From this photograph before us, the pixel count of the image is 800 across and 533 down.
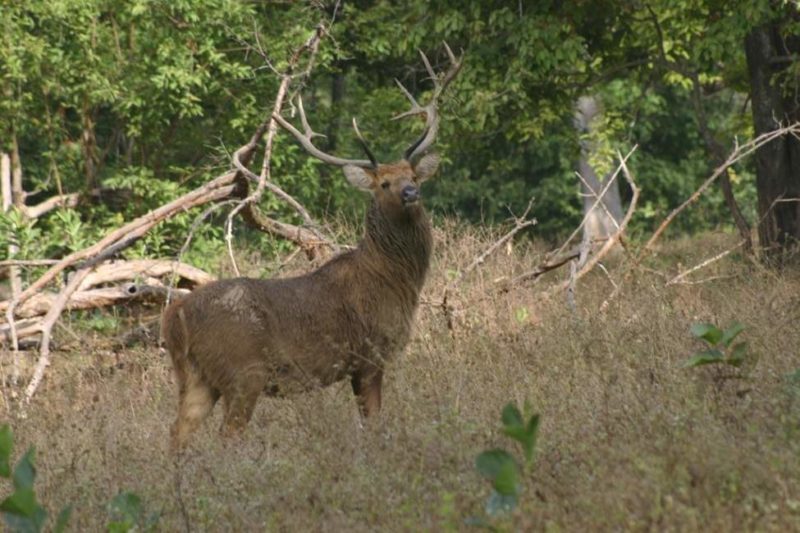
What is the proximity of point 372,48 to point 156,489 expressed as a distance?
13906 millimetres

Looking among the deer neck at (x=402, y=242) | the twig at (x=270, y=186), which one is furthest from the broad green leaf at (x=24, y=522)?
the twig at (x=270, y=186)

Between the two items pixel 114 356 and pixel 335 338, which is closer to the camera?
pixel 335 338

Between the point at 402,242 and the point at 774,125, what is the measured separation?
24.4ft

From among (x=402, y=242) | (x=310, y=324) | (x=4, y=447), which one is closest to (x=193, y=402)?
(x=310, y=324)

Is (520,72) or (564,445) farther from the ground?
(564,445)

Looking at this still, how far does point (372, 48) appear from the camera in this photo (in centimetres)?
2052

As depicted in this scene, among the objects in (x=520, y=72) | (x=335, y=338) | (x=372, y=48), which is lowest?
(x=372, y=48)

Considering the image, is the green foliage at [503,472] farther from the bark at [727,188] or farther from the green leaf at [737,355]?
the bark at [727,188]

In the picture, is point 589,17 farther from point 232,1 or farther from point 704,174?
point 704,174

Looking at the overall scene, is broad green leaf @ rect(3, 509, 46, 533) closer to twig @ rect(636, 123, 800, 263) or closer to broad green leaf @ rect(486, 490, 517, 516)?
broad green leaf @ rect(486, 490, 517, 516)

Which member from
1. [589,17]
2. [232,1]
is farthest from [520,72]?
[232,1]

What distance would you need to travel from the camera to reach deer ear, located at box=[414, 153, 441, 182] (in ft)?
33.5

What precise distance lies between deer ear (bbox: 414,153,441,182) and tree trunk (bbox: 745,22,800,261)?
21.6 ft

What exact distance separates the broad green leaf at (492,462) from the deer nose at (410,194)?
3.96 metres
